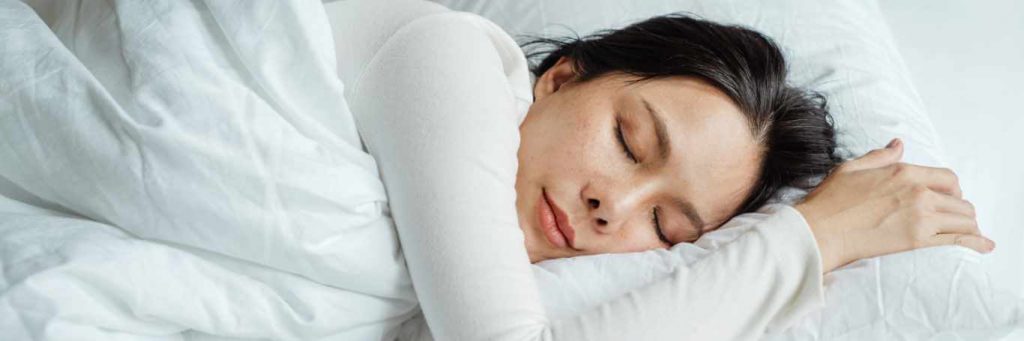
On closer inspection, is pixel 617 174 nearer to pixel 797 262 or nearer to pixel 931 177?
pixel 797 262

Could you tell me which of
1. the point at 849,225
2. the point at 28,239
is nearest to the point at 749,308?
the point at 849,225

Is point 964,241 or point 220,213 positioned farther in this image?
point 964,241

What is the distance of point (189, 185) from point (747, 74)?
608 millimetres

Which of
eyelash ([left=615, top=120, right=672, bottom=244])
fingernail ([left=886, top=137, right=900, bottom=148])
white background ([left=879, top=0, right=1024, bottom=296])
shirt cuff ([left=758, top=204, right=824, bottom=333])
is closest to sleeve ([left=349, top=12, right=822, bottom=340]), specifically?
shirt cuff ([left=758, top=204, right=824, bottom=333])

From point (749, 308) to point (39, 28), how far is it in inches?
29.0

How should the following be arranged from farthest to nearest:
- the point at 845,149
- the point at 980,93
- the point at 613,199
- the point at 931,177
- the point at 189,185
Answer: the point at 980,93 → the point at 845,149 → the point at 931,177 → the point at 613,199 → the point at 189,185

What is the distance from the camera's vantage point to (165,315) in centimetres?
102

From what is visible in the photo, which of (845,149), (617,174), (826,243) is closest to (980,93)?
(845,149)

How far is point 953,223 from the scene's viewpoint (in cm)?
121

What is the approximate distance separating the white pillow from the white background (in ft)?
0.50

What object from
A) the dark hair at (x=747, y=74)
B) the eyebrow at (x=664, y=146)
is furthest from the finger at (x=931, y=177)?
the eyebrow at (x=664, y=146)

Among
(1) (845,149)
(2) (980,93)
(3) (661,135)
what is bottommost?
(2) (980,93)

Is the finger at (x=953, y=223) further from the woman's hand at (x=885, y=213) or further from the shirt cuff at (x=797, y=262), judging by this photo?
the shirt cuff at (x=797, y=262)

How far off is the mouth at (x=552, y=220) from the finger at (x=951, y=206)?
1.30ft
